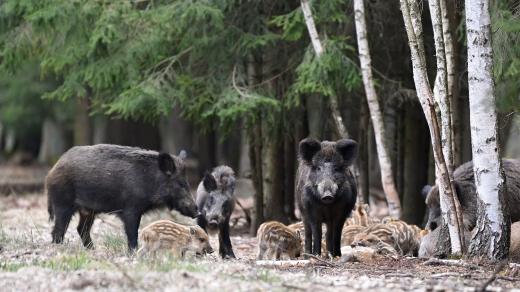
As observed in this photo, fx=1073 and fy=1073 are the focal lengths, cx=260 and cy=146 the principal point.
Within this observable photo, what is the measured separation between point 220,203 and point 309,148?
5.42 ft

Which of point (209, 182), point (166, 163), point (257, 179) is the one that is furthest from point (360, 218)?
point (257, 179)

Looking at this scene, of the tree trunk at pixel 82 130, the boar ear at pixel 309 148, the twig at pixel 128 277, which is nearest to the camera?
the twig at pixel 128 277

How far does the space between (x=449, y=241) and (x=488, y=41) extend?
2.70m

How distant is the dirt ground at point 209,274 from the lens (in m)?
9.67

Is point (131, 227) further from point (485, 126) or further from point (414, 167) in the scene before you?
point (414, 167)

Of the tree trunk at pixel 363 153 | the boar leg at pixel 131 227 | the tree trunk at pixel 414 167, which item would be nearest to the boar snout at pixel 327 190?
the boar leg at pixel 131 227

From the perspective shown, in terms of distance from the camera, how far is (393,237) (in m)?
14.9

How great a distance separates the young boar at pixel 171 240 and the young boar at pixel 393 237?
2.37 meters

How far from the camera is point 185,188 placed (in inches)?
606

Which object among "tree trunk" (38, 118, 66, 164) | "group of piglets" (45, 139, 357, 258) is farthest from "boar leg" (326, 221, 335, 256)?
"tree trunk" (38, 118, 66, 164)

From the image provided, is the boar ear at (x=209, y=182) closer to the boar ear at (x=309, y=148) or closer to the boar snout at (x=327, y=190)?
the boar ear at (x=309, y=148)

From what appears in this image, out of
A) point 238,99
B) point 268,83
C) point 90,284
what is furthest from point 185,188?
point 90,284

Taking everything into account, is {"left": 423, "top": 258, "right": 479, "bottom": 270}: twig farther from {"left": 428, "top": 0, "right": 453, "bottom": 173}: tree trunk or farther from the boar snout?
the boar snout

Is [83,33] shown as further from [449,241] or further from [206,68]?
[449,241]
